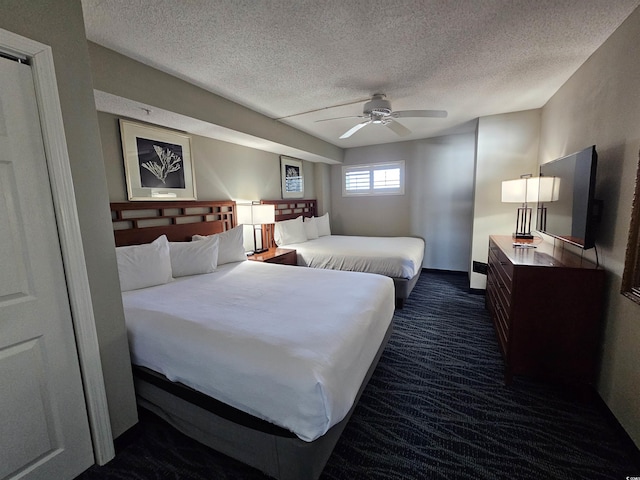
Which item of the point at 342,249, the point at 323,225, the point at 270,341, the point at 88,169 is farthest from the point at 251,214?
the point at 270,341

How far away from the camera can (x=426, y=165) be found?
494cm

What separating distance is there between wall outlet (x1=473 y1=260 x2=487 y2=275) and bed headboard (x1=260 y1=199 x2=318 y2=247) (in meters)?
3.09

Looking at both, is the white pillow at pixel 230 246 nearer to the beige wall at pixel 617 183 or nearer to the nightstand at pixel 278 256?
the nightstand at pixel 278 256

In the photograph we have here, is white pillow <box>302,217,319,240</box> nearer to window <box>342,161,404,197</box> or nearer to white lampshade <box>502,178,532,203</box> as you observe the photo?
window <box>342,161,404,197</box>

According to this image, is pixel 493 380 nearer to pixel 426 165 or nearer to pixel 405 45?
pixel 405 45

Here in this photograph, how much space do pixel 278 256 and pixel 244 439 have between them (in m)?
2.40

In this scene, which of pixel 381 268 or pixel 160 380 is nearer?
pixel 160 380

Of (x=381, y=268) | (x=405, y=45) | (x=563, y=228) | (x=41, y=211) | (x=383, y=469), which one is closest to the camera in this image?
(x=41, y=211)

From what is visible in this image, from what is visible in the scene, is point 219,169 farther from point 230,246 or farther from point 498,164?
point 498,164

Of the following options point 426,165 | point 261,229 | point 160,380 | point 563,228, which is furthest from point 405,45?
point 426,165

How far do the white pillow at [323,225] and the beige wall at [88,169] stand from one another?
156 inches

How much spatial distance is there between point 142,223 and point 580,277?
370 centimetres

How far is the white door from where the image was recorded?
43.6 inches

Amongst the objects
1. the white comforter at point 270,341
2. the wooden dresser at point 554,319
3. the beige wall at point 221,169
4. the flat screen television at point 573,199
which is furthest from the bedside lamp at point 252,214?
the flat screen television at point 573,199
